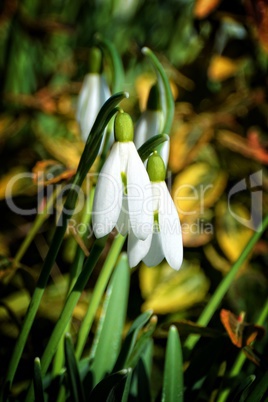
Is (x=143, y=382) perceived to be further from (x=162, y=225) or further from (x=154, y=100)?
(x=154, y=100)

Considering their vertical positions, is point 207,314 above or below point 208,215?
below

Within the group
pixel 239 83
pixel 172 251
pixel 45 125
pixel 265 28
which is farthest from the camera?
pixel 45 125

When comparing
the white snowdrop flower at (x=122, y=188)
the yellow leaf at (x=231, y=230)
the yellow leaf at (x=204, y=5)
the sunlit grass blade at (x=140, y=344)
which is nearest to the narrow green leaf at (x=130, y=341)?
the sunlit grass blade at (x=140, y=344)

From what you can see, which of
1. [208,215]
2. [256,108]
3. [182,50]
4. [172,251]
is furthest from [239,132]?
[172,251]

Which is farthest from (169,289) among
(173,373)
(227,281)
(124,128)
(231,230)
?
(124,128)

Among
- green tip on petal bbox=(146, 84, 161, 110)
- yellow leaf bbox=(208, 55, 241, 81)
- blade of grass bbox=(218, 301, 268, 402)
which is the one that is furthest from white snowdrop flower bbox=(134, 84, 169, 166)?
yellow leaf bbox=(208, 55, 241, 81)

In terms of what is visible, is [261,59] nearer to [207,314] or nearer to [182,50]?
[182,50]
